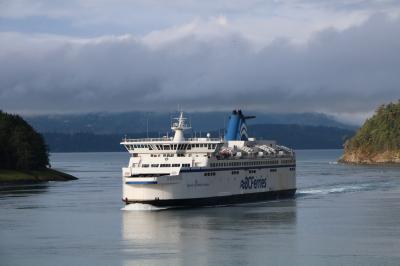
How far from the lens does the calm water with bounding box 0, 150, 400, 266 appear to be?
66875mm

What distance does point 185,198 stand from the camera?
99.2 meters

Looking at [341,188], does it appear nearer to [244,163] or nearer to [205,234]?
[244,163]

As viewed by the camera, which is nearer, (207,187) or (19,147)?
(207,187)

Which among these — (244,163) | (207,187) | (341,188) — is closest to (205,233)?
(207,187)

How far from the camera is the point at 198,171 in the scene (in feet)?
329

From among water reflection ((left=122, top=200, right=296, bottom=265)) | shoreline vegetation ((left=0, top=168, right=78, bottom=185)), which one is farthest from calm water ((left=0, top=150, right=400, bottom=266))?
shoreline vegetation ((left=0, top=168, right=78, bottom=185))

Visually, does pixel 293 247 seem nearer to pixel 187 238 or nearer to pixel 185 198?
pixel 187 238

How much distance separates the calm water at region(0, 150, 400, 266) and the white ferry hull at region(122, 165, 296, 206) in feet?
5.18

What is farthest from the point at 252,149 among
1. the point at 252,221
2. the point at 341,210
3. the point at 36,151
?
→ the point at 36,151

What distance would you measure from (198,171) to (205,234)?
812 inches

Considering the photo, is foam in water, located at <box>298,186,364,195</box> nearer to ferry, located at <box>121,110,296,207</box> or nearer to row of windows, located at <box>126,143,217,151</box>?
ferry, located at <box>121,110,296,207</box>

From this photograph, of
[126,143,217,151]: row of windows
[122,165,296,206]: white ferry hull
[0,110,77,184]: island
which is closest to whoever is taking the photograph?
[122,165,296,206]: white ferry hull

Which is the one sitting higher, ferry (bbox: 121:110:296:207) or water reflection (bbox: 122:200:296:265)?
ferry (bbox: 121:110:296:207)

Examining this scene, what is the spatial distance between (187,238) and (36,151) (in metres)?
109
